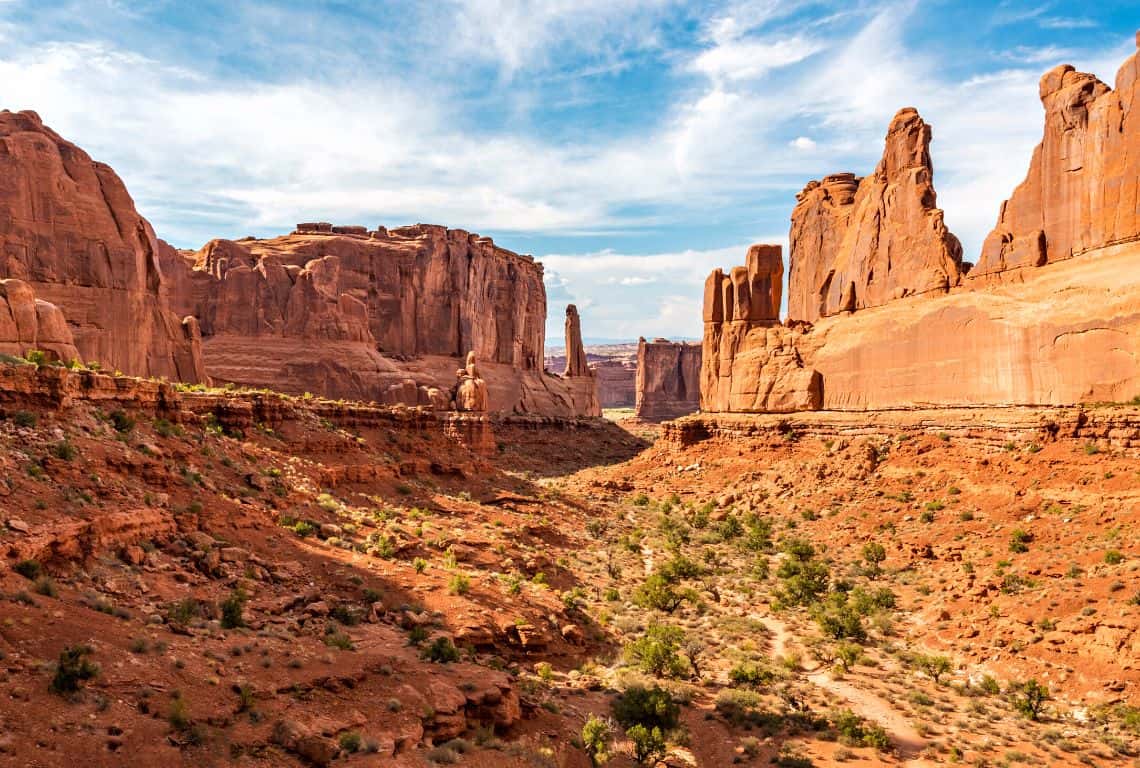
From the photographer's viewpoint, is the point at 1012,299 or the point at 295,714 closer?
the point at 295,714

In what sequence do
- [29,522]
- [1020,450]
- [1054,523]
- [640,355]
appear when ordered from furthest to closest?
[640,355], [1020,450], [1054,523], [29,522]

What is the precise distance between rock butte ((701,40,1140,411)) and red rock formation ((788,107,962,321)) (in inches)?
3.9

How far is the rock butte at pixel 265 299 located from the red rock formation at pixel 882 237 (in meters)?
34.6

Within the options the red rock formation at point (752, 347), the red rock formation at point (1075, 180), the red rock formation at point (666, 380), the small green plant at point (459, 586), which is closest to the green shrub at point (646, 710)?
the small green plant at point (459, 586)

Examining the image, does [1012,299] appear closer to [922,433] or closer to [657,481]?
[922,433]

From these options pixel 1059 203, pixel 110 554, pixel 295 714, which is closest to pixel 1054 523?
pixel 1059 203

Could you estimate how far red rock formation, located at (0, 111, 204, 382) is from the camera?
33.2 m

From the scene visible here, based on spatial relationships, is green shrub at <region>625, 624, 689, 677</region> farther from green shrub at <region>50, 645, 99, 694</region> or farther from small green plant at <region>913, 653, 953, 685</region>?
green shrub at <region>50, 645, 99, 694</region>

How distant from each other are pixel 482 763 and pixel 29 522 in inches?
352

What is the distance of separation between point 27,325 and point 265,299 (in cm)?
4524

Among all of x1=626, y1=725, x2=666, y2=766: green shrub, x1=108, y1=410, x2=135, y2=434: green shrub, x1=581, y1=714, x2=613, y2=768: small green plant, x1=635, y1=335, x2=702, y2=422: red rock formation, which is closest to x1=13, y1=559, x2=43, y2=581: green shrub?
x1=108, y1=410, x2=135, y2=434: green shrub

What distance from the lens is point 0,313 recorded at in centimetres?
2150

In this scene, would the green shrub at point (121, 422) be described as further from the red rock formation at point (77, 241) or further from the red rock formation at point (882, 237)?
the red rock formation at point (882, 237)

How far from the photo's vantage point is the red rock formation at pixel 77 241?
3322 centimetres
